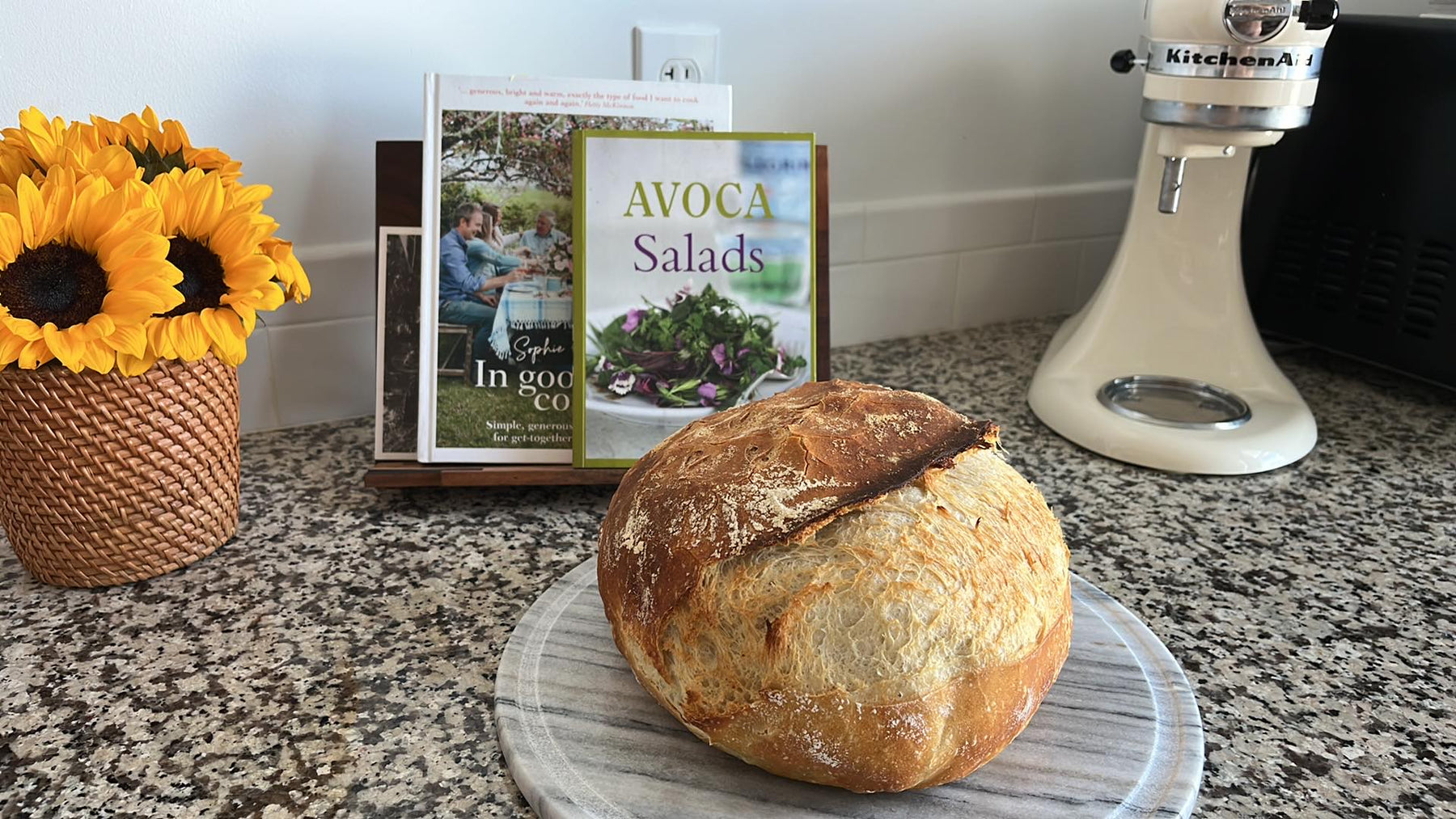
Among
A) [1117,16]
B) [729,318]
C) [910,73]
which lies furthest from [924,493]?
[1117,16]

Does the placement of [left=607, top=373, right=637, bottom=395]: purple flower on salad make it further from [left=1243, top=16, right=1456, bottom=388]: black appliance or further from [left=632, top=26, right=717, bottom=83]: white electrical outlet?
[left=1243, top=16, right=1456, bottom=388]: black appliance

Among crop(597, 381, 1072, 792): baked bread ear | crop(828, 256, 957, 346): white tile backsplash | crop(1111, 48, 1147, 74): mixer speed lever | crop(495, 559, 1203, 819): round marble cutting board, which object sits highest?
crop(1111, 48, 1147, 74): mixer speed lever

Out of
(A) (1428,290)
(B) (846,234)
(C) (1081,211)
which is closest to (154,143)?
(B) (846,234)

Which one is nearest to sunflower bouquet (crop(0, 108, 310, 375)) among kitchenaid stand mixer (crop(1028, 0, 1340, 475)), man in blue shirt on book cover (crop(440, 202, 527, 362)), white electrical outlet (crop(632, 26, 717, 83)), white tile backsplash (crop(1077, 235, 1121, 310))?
man in blue shirt on book cover (crop(440, 202, 527, 362))

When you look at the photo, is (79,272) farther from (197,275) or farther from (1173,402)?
(1173,402)

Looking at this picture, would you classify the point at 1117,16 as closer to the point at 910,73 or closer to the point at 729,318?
the point at 910,73

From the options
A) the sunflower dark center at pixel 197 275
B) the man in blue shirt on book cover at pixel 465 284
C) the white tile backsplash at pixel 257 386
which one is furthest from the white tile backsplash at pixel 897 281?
the sunflower dark center at pixel 197 275
